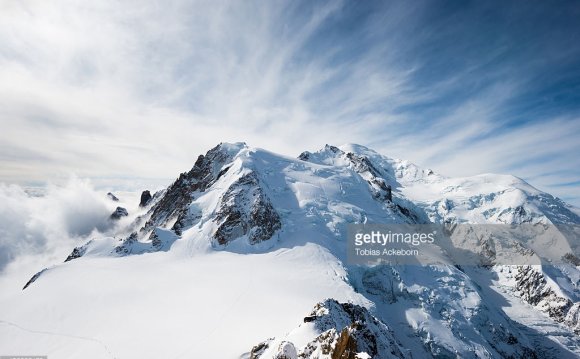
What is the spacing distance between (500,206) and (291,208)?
499 ft

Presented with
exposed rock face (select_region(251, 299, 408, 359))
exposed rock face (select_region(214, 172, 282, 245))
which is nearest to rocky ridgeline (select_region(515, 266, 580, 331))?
exposed rock face (select_region(214, 172, 282, 245))

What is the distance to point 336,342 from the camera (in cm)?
2091

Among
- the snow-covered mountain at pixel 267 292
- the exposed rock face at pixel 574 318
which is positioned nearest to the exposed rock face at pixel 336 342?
the snow-covered mountain at pixel 267 292

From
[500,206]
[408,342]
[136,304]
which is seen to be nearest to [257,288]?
[136,304]

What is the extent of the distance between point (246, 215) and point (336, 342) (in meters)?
55.8

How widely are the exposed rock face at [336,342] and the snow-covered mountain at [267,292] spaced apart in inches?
5.4

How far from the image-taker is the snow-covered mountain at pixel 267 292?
34.5m

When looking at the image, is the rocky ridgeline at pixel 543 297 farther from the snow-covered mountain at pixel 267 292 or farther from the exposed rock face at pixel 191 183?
the exposed rock face at pixel 191 183

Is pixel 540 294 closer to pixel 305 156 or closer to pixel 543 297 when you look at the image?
pixel 543 297

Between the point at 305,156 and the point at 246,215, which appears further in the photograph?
the point at 305,156

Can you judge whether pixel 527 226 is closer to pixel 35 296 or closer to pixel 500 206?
pixel 500 206

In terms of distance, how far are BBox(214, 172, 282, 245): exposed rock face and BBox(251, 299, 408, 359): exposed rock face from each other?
41471 mm

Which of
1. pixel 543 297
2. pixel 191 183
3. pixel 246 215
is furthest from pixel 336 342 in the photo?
pixel 543 297

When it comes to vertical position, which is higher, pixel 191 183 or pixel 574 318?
pixel 191 183
